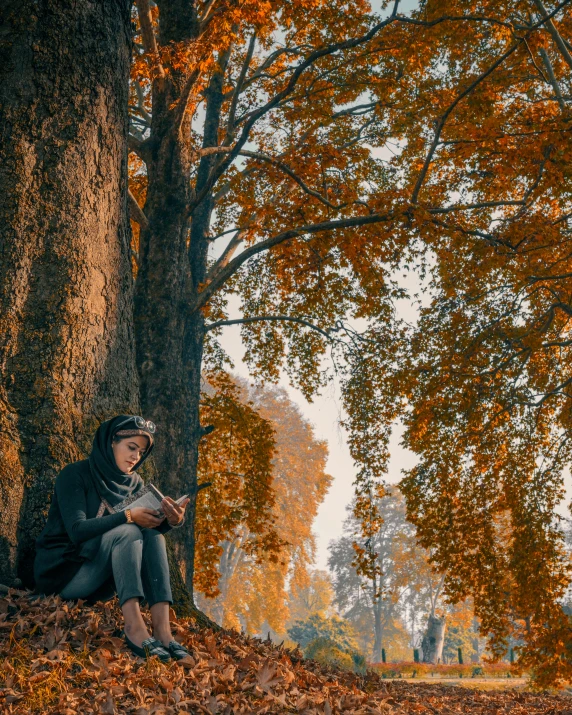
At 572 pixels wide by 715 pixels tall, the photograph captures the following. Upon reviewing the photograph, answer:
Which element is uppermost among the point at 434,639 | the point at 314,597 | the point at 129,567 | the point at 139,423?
the point at 139,423

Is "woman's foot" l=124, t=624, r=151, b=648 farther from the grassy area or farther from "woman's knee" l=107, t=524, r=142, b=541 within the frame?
the grassy area

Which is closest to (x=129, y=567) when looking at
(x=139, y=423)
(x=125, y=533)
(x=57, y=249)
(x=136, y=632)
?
(x=125, y=533)

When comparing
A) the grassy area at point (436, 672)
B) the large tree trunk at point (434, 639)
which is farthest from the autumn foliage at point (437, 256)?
the large tree trunk at point (434, 639)

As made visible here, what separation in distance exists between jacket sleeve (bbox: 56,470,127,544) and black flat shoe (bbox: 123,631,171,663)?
0.66m

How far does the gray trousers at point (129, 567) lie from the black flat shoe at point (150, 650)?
21cm

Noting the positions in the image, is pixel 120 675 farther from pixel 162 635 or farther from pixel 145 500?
pixel 145 500

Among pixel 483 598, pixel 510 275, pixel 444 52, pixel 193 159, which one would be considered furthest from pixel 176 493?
pixel 444 52

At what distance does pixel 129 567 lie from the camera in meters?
4.04

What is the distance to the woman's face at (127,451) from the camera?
14.8 feet

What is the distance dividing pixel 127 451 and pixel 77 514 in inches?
19.3

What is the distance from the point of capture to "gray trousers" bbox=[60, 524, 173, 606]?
4.03 m

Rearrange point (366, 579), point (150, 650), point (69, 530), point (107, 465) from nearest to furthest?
1. point (150, 650)
2. point (69, 530)
3. point (107, 465)
4. point (366, 579)

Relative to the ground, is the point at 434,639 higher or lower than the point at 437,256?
lower

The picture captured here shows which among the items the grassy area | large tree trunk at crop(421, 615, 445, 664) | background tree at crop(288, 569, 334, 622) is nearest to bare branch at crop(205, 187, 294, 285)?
the grassy area
